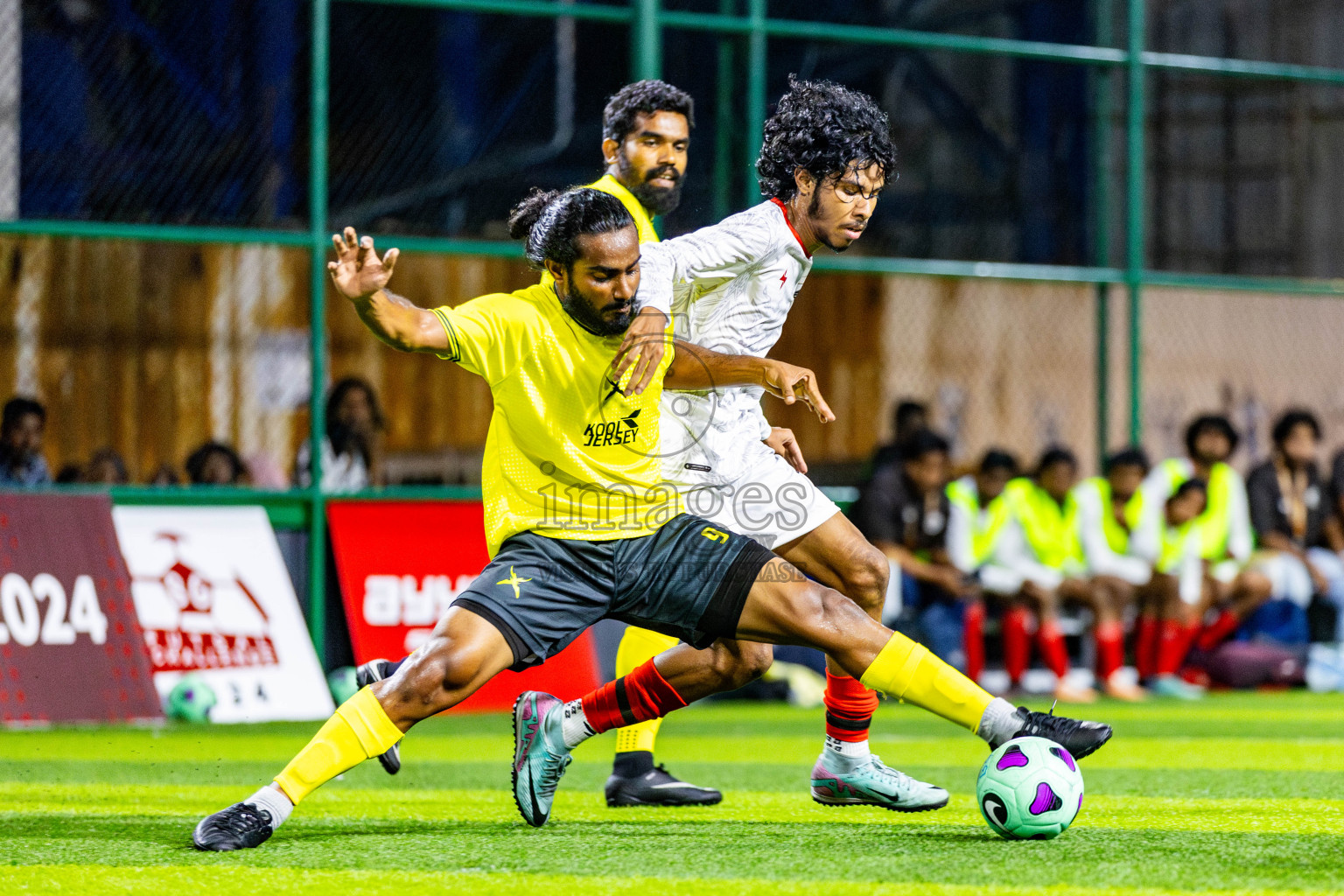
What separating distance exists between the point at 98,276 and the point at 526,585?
28.6 feet

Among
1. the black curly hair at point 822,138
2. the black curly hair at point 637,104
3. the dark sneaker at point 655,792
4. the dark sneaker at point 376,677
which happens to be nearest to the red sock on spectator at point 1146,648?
the black curly hair at point 637,104

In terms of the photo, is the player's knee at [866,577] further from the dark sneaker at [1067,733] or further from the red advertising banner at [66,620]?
the red advertising banner at [66,620]

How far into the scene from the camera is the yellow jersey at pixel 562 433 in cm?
440

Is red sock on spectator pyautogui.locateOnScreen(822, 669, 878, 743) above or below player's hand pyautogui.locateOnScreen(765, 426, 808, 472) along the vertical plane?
below

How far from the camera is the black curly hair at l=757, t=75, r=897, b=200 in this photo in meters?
4.91

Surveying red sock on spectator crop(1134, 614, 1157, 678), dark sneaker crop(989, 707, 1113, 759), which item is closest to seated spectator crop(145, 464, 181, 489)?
red sock on spectator crop(1134, 614, 1157, 678)

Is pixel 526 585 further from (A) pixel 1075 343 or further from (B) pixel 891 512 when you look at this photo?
(A) pixel 1075 343

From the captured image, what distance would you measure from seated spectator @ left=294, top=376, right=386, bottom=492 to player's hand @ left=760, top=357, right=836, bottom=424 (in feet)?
17.6

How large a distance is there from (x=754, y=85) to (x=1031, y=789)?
6.44 meters

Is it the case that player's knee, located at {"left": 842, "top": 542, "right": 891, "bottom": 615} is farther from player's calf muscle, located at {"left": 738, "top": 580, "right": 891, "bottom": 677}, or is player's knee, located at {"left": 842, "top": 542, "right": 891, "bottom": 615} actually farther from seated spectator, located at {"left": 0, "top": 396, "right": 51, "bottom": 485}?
seated spectator, located at {"left": 0, "top": 396, "right": 51, "bottom": 485}

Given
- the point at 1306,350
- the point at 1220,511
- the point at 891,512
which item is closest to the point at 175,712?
the point at 891,512

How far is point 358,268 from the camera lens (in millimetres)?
3975

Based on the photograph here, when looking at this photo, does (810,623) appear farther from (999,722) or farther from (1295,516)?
(1295,516)

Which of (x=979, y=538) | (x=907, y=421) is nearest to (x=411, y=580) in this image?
(x=979, y=538)
